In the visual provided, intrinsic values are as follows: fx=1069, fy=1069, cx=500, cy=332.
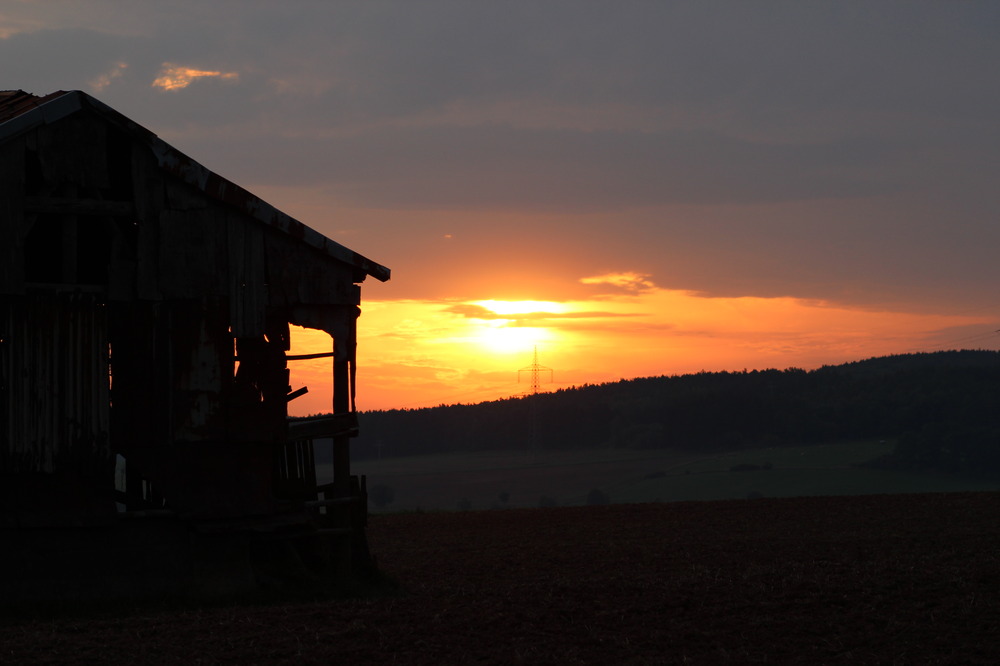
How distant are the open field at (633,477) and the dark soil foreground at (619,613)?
75.2 meters

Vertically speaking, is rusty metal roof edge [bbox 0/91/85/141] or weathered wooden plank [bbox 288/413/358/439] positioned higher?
rusty metal roof edge [bbox 0/91/85/141]

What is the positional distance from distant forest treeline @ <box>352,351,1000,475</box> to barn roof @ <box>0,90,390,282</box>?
361 ft

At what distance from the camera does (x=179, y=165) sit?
16922 millimetres

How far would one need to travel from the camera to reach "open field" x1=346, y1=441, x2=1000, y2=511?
102 metres

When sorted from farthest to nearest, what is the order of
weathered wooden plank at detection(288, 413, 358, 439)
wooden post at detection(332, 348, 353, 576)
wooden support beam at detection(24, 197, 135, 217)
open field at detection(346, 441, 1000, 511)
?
open field at detection(346, 441, 1000, 511) < wooden post at detection(332, 348, 353, 576) < weathered wooden plank at detection(288, 413, 358, 439) < wooden support beam at detection(24, 197, 135, 217)

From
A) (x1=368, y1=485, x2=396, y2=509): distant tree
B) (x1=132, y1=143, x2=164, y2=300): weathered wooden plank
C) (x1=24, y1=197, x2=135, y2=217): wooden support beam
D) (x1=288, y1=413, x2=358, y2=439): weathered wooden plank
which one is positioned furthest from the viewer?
(x1=368, y1=485, x2=396, y2=509): distant tree

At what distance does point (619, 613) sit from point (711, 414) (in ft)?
417

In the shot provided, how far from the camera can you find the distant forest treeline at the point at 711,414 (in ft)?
437

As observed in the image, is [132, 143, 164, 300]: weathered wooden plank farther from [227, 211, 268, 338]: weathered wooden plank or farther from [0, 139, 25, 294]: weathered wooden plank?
[0, 139, 25, 294]: weathered wooden plank

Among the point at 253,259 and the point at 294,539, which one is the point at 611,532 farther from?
the point at 253,259

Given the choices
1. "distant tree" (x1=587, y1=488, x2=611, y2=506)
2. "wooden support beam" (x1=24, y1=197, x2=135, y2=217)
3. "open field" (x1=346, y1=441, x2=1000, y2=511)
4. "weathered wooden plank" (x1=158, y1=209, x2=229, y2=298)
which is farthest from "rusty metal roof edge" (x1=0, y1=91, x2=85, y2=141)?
"distant tree" (x1=587, y1=488, x2=611, y2=506)

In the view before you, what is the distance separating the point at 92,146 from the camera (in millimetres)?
16797

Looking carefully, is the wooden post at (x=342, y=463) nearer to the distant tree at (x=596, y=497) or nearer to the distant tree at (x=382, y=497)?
the distant tree at (x=596, y=497)

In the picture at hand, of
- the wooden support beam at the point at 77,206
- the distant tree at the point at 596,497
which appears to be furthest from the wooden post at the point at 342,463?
the distant tree at the point at 596,497
